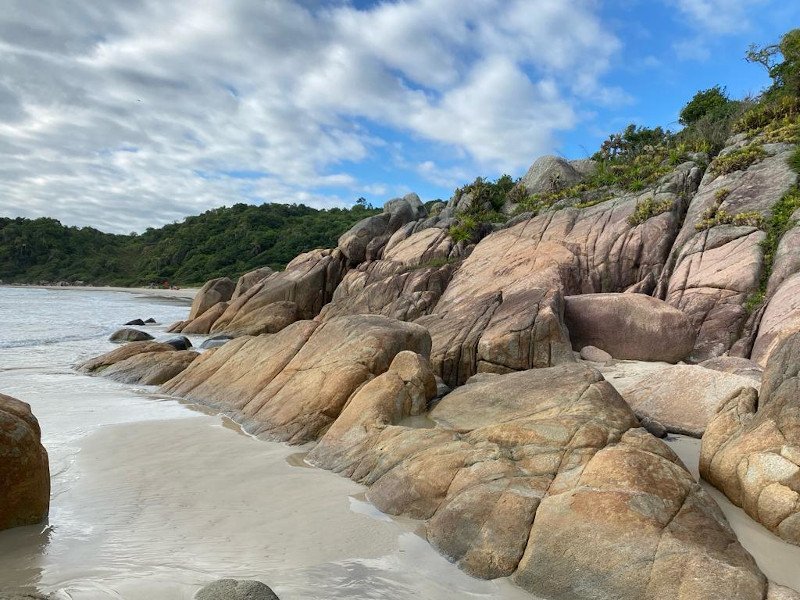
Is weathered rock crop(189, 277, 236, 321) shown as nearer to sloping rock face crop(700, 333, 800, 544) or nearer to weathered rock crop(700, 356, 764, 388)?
weathered rock crop(700, 356, 764, 388)

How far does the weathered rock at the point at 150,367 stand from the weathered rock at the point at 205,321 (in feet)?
40.6

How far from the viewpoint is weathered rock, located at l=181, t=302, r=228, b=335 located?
28844 millimetres

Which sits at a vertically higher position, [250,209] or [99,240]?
[250,209]

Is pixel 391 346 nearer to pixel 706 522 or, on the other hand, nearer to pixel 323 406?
pixel 323 406

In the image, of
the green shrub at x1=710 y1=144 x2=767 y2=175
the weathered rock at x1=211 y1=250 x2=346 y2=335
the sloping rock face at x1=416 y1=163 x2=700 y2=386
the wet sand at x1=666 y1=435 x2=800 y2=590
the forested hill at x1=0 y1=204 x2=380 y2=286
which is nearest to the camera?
the wet sand at x1=666 y1=435 x2=800 y2=590

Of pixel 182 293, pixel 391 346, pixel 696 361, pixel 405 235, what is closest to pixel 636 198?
pixel 696 361

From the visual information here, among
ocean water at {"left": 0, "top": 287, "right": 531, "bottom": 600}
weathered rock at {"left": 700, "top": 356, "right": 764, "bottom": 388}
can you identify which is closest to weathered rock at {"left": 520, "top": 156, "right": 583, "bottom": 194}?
weathered rock at {"left": 700, "top": 356, "right": 764, "bottom": 388}

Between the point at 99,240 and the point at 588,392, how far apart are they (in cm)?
11350

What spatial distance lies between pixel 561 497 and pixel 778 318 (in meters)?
10.9

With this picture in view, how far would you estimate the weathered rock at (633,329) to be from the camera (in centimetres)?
1427

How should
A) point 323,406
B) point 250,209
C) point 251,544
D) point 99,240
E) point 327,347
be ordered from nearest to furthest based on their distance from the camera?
point 251,544, point 323,406, point 327,347, point 250,209, point 99,240

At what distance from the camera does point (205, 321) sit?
2923cm

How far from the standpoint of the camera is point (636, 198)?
2103 cm

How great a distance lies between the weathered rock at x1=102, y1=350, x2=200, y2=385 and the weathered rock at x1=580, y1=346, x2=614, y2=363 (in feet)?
35.3
